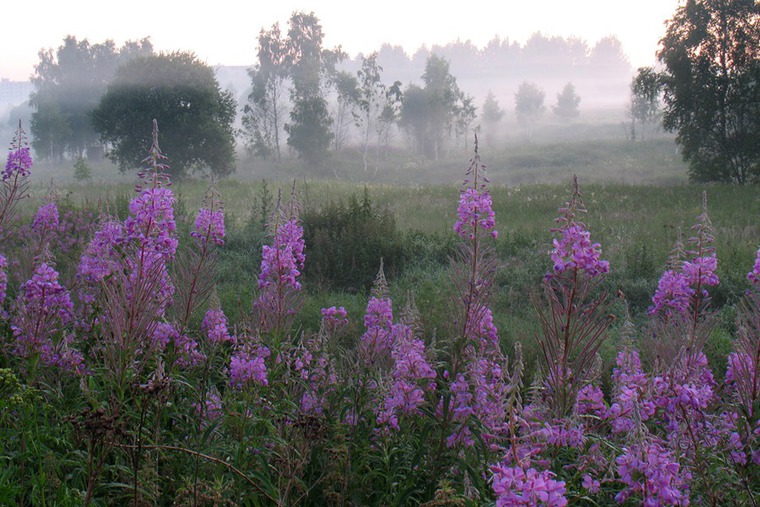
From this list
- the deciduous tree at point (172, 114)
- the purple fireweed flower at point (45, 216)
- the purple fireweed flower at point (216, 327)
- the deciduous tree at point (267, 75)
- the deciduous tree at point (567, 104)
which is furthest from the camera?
the deciduous tree at point (567, 104)

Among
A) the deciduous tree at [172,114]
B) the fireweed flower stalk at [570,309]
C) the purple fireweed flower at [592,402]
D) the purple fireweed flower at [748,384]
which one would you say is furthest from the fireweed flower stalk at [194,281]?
the deciduous tree at [172,114]

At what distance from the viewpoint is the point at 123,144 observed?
35.2 meters

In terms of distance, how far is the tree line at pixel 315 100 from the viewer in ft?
76.3

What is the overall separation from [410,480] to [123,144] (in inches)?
1448

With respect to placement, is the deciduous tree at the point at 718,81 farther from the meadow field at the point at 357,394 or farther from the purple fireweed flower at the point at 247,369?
the purple fireweed flower at the point at 247,369

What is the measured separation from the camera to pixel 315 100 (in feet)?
167

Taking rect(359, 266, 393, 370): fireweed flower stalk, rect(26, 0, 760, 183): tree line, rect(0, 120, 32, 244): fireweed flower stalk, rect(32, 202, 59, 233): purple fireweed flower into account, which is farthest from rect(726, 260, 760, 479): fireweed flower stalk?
rect(26, 0, 760, 183): tree line

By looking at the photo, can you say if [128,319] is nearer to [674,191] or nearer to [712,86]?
[674,191]

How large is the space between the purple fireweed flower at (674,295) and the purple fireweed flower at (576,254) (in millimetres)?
1968

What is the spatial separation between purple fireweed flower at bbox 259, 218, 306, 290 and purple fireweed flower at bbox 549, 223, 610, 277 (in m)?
1.97

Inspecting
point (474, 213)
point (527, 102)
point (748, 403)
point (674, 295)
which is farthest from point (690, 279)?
point (527, 102)

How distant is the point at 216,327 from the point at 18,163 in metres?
2.50

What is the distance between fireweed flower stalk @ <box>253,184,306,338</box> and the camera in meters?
4.04

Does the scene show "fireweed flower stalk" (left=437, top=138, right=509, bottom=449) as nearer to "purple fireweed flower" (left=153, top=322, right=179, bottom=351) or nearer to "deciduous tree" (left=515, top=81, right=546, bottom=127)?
"purple fireweed flower" (left=153, top=322, right=179, bottom=351)
